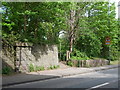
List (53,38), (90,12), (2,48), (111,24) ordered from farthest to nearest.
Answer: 1. (111,24)
2. (90,12)
3. (53,38)
4. (2,48)

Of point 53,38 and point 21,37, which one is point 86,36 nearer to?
point 53,38

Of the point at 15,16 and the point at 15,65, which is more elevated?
the point at 15,16

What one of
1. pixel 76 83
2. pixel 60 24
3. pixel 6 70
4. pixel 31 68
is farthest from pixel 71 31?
pixel 76 83

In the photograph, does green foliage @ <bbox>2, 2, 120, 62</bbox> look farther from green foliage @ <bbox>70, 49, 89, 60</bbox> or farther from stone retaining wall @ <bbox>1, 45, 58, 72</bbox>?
stone retaining wall @ <bbox>1, 45, 58, 72</bbox>

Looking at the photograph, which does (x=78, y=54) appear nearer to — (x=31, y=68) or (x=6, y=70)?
(x=31, y=68)

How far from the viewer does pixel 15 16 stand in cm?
1517

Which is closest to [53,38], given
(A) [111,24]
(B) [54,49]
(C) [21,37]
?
(B) [54,49]

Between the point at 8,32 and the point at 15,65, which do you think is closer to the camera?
the point at 15,65

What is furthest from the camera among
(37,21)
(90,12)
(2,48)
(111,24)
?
(111,24)

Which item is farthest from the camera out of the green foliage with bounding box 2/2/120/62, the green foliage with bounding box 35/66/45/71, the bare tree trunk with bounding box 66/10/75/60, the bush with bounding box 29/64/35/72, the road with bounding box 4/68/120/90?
the bare tree trunk with bounding box 66/10/75/60

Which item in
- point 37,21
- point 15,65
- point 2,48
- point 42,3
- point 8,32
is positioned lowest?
point 15,65

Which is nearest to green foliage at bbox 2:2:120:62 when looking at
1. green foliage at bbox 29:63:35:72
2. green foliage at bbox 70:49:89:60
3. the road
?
green foliage at bbox 70:49:89:60

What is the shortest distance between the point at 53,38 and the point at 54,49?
183 centimetres

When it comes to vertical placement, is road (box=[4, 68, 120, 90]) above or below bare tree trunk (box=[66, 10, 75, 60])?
below
